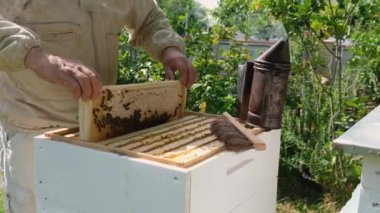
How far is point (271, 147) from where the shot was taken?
6.14 feet

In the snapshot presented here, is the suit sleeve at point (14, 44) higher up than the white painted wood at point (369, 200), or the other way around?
the suit sleeve at point (14, 44)

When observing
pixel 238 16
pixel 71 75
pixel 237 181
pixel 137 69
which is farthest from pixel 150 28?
pixel 238 16

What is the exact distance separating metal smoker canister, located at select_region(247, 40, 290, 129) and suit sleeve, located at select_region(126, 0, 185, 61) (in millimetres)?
497

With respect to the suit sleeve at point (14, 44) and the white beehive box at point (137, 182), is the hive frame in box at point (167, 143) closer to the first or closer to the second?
the white beehive box at point (137, 182)

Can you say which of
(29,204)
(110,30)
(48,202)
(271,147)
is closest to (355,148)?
(271,147)

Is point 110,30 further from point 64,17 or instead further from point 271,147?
point 271,147

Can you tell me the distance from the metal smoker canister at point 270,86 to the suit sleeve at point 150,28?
0.50 metres

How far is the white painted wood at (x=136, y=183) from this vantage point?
1324mm

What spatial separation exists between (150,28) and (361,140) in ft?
4.48

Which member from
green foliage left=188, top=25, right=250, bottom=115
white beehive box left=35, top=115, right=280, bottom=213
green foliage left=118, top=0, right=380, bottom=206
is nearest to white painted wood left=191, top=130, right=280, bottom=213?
white beehive box left=35, top=115, right=280, bottom=213

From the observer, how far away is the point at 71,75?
1.52m

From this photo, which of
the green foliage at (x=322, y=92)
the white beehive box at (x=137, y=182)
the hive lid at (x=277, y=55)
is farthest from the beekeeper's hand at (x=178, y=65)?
the green foliage at (x=322, y=92)

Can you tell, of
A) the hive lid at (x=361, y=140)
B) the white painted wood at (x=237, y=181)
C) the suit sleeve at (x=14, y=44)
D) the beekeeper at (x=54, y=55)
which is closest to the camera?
the hive lid at (x=361, y=140)

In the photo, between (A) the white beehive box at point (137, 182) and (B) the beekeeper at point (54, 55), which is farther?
(B) the beekeeper at point (54, 55)
